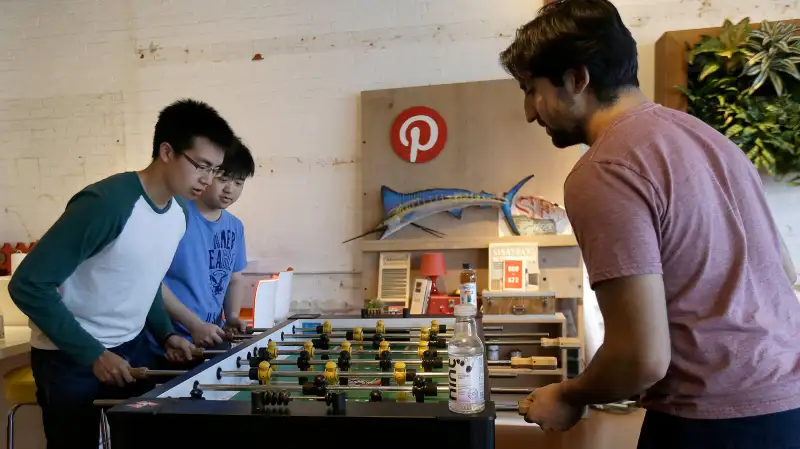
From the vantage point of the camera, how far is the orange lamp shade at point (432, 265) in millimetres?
3088

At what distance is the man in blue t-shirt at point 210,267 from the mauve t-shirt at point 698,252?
4.69ft

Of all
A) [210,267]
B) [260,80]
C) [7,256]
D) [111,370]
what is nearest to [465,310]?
[111,370]

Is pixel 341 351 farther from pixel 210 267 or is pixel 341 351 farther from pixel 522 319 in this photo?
pixel 522 319

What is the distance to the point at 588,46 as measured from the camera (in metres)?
0.99

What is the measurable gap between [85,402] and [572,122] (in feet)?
5.31

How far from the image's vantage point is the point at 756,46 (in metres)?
2.66

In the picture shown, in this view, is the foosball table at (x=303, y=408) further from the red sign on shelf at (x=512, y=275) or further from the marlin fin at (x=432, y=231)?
the marlin fin at (x=432, y=231)

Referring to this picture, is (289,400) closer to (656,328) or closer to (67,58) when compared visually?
(656,328)

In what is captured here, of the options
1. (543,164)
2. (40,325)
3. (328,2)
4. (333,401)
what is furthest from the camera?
(328,2)

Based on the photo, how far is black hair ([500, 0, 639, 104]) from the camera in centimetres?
99

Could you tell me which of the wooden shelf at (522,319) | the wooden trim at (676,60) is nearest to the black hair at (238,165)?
the wooden shelf at (522,319)

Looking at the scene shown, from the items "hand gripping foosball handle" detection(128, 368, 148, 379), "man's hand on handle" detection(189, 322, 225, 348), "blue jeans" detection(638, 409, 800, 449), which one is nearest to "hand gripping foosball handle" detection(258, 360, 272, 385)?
"hand gripping foosball handle" detection(128, 368, 148, 379)

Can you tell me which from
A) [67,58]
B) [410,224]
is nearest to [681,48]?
[410,224]

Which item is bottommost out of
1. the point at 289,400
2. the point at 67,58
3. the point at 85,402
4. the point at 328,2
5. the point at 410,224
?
the point at 85,402
